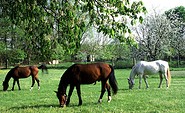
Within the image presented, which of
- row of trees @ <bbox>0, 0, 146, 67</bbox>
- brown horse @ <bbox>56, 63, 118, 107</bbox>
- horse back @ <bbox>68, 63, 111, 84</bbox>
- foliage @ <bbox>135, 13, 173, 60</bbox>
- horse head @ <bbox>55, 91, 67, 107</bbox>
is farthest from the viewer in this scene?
foliage @ <bbox>135, 13, 173, 60</bbox>

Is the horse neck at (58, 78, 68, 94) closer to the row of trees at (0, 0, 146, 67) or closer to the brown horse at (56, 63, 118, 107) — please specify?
the brown horse at (56, 63, 118, 107)

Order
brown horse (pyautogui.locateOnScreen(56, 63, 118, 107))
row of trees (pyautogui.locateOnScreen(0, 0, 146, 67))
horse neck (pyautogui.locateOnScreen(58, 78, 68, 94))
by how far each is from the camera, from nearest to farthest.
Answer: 1. row of trees (pyautogui.locateOnScreen(0, 0, 146, 67))
2. horse neck (pyautogui.locateOnScreen(58, 78, 68, 94))
3. brown horse (pyautogui.locateOnScreen(56, 63, 118, 107))

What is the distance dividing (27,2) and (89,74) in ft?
15.9

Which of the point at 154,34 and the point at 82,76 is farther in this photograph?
the point at 154,34

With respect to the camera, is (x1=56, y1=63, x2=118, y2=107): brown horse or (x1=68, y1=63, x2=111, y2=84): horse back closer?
(x1=56, y1=63, x2=118, y2=107): brown horse

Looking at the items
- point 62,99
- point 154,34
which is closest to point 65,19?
point 62,99

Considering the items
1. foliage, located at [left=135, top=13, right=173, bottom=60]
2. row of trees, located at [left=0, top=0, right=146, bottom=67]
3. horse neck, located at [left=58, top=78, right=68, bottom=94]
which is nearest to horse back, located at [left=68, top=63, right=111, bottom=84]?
horse neck, located at [left=58, top=78, right=68, bottom=94]

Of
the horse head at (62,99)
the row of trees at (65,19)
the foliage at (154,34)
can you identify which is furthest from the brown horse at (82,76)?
the foliage at (154,34)

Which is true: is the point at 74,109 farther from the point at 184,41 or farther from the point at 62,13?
the point at 184,41

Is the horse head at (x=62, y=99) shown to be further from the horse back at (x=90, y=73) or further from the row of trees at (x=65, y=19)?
the row of trees at (x=65, y=19)

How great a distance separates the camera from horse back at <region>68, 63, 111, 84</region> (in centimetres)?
1245

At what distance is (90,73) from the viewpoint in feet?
41.1

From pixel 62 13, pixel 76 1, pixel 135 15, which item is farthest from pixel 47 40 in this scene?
pixel 135 15

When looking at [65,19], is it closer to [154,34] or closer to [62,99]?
[62,99]
